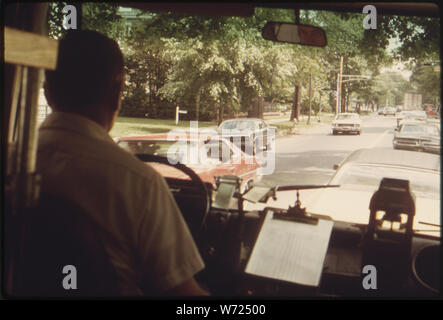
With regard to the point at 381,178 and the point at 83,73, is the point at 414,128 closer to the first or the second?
the point at 381,178

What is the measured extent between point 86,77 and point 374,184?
413 centimetres

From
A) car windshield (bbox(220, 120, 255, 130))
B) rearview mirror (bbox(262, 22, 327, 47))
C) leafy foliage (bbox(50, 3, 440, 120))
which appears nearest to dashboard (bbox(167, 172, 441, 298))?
rearview mirror (bbox(262, 22, 327, 47))

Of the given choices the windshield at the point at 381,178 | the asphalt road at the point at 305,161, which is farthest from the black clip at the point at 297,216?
the asphalt road at the point at 305,161

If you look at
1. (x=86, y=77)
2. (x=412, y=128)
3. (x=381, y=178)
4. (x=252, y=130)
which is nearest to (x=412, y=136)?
(x=412, y=128)

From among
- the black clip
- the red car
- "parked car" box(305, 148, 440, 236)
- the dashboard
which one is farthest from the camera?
the red car

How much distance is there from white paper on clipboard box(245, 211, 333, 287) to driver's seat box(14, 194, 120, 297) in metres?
0.66

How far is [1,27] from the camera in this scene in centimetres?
121

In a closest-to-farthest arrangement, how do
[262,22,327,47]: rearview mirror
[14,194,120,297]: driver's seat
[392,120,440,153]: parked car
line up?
1. [14,194,120,297]: driver's seat
2. [262,22,327,47]: rearview mirror
3. [392,120,440,153]: parked car

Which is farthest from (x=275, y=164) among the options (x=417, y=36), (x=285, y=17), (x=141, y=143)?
(x=285, y=17)

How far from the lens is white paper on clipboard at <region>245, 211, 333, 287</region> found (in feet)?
5.52

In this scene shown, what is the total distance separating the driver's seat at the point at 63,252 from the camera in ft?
4.03

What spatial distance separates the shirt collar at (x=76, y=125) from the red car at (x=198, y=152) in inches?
142

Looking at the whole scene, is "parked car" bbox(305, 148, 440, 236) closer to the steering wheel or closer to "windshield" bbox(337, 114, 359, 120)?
the steering wheel
